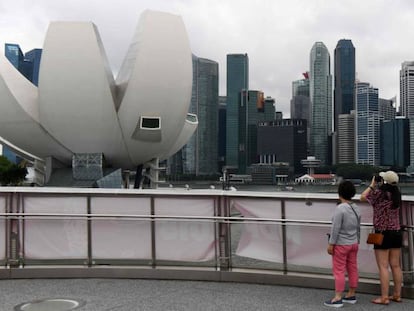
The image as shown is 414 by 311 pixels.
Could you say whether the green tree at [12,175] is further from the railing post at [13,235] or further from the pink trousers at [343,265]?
the pink trousers at [343,265]

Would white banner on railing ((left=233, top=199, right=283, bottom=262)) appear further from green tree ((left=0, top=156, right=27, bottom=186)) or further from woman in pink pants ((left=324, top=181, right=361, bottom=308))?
green tree ((left=0, top=156, right=27, bottom=186))

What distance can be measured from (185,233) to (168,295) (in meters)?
0.96

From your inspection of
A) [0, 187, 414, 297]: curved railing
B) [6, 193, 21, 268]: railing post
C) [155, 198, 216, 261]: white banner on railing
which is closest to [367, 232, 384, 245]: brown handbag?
[0, 187, 414, 297]: curved railing

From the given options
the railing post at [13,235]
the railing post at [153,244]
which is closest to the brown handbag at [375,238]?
the railing post at [153,244]

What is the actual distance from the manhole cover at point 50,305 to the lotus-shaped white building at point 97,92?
2106 centimetres

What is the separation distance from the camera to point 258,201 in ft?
19.7

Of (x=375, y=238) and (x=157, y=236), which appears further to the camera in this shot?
(x=157, y=236)

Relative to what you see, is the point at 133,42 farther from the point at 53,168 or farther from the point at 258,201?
the point at 258,201

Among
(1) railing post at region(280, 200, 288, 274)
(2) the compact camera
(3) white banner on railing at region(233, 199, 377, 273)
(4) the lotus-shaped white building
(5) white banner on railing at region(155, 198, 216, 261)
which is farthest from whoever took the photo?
(4) the lotus-shaped white building

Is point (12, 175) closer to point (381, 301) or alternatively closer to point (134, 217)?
point (134, 217)

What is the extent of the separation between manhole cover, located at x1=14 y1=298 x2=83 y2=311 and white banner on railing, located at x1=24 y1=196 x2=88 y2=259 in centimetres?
111

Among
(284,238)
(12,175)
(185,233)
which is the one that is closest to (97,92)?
(185,233)

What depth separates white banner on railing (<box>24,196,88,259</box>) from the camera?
6.36 metres

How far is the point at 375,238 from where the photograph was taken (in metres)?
5.12
